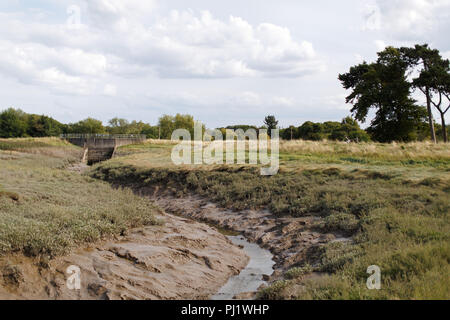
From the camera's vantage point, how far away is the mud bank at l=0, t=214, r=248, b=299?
7.20 metres

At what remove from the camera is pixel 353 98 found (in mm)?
46094

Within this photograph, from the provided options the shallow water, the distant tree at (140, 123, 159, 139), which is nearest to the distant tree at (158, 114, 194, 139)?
the distant tree at (140, 123, 159, 139)

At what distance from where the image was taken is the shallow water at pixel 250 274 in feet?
29.3

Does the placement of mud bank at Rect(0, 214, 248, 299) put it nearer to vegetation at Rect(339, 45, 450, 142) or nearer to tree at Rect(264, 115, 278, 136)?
vegetation at Rect(339, 45, 450, 142)

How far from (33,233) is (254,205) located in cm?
1089

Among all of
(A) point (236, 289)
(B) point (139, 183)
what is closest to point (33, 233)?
(A) point (236, 289)

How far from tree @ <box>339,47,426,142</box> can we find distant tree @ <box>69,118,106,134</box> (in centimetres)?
9186

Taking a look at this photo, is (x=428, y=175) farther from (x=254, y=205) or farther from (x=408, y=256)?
(x=408, y=256)

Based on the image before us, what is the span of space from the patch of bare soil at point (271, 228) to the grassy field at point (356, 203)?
51 cm

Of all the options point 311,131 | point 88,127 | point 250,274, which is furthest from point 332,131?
point 250,274

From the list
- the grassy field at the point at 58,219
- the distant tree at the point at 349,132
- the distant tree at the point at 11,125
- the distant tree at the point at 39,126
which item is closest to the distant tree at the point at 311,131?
the distant tree at the point at 349,132

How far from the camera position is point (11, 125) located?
104750mm

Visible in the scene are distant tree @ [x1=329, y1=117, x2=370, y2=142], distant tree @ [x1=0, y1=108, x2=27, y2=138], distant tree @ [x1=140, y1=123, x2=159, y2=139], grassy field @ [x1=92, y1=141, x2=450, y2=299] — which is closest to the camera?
grassy field @ [x1=92, y1=141, x2=450, y2=299]

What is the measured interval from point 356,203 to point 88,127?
375 ft
